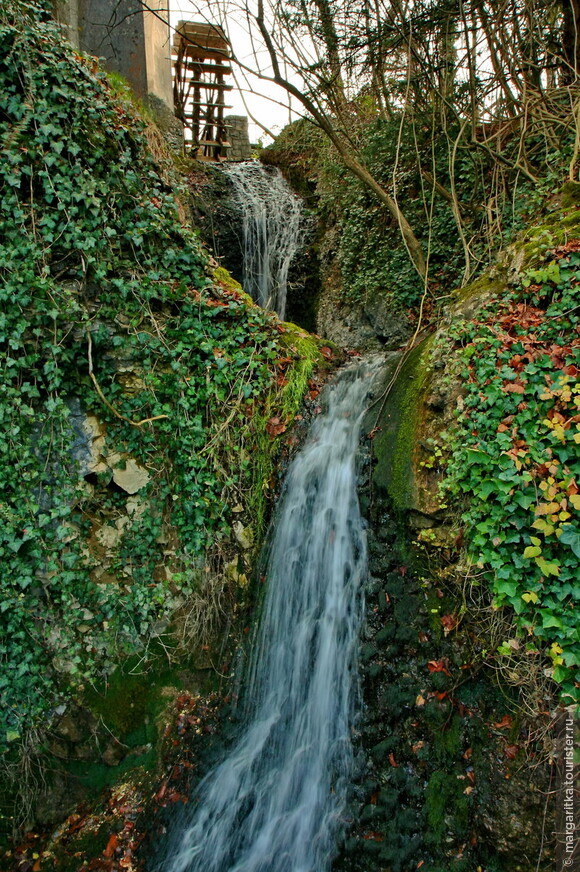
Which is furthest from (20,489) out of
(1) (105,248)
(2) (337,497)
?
(2) (337,497)

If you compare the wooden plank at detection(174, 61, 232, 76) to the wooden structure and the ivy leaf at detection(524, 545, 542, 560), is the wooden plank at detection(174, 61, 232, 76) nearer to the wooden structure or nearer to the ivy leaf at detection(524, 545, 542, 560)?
the wooden structure

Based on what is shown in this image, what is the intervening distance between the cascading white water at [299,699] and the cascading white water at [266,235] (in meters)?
4.71

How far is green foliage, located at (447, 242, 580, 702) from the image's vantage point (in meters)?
2.71

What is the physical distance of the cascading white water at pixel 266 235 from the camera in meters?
8.27

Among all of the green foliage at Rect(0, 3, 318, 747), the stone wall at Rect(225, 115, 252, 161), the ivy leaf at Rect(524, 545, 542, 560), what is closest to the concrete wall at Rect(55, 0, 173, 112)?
the green foliage at Rect(0, 3, 318, 747)

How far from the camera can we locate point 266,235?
850 cm

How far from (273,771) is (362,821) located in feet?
2.41

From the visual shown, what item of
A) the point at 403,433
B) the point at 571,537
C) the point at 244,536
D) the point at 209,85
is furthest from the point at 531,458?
the point at 209,85

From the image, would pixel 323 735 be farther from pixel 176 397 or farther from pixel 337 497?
pixel 176 397

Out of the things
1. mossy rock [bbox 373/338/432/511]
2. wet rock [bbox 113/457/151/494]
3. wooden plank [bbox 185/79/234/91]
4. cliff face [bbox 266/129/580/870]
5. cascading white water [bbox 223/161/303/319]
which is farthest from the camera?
wooden plank [bbox 185/79/234/91]

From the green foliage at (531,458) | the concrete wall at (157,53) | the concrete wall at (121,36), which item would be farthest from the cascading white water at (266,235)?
the green foliage at (531,458)

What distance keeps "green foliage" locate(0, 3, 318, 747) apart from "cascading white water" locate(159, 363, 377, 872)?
66cm

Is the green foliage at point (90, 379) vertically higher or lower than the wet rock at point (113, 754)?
higher

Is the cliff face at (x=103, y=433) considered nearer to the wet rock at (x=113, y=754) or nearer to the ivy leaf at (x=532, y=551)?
the wet rock at (x=113, y=754)
